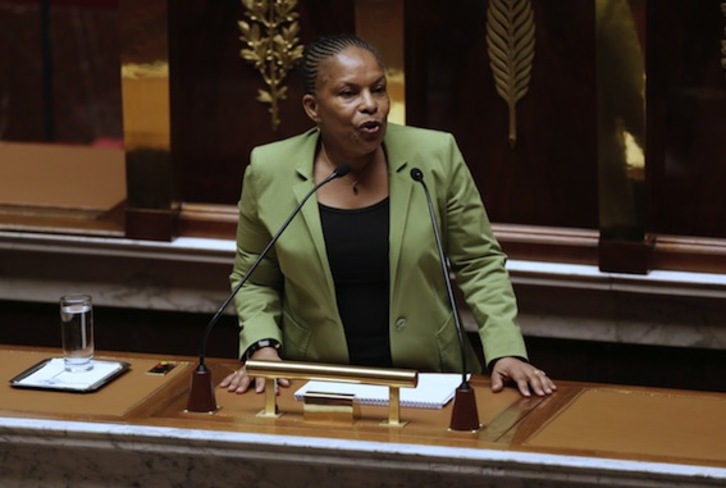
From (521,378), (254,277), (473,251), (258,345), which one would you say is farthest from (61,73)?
(521,378)

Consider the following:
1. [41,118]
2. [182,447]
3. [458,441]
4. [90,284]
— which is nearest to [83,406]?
[182,447]

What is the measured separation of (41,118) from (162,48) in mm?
2600

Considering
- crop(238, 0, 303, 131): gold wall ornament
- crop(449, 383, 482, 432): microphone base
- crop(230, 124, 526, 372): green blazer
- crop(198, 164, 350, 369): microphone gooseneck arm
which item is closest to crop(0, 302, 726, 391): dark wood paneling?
crop(238, 0, 303, 131): gold wall ornament

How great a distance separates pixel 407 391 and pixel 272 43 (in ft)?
5.72

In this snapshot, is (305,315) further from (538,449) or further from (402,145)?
(538,449)

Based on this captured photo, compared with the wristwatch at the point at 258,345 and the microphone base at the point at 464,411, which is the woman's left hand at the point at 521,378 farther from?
the wristwatch at the point at 258,345

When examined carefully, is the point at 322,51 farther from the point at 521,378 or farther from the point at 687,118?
the point at 687,118

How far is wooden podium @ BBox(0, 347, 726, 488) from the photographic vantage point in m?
3.41

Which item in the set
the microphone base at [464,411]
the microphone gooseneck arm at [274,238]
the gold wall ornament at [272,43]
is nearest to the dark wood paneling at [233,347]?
the gold wall ornament at [272,43]

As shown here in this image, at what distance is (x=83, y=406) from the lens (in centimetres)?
379

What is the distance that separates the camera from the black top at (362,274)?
156 inches

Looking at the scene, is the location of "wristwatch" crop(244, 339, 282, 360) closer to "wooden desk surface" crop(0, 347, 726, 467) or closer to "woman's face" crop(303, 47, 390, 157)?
"wooden desk surface" crop(0, 347, 726, 467)

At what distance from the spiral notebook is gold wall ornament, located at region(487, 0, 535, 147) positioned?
4.52ft

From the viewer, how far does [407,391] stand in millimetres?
3789
